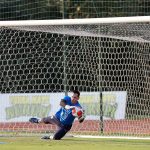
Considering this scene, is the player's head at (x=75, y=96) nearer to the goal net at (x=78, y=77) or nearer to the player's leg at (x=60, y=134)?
the player's leg at (x=60, y=134)

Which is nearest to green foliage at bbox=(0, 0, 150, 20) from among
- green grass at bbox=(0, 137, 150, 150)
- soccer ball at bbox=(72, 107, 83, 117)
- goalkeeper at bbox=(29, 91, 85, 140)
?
goalkeeper at bbox=(29, 91, 85, 140)

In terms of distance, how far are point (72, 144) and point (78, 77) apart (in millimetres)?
4966

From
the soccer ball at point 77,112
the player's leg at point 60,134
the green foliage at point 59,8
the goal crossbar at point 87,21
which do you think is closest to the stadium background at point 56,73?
the goal crossbar at point 87,21

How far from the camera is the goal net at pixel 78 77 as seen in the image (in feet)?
61.2

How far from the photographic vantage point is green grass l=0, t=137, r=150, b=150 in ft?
46.9

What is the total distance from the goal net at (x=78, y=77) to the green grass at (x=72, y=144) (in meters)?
1.99

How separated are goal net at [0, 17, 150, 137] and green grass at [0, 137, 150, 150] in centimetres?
199

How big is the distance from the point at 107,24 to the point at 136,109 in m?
3.51

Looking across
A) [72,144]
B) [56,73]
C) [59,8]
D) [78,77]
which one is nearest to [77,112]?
[72,144]

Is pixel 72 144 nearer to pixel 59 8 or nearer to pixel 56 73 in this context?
pixel 56 73

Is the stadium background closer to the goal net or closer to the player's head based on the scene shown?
the goal net

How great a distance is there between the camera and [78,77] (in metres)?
19.9

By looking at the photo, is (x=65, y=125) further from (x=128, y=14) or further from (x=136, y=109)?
(x=128, y=14)

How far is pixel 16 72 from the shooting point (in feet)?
65.8
